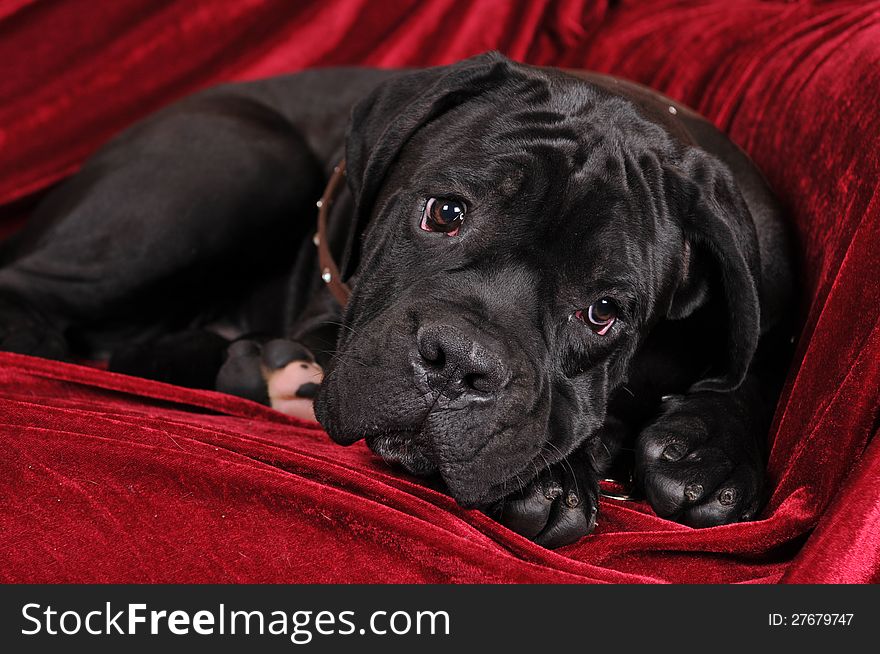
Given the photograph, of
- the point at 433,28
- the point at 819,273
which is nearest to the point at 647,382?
the point at 819,273

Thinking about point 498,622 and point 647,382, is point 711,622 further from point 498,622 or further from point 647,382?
point 647,382

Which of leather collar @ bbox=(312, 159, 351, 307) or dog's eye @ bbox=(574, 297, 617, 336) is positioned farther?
leather collar @ bbox=(312, 159, 351, 307)

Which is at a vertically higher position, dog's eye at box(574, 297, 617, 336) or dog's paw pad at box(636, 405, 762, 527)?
dog's eye at box(574, 297, 617, 336)

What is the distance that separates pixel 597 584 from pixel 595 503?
34 cm

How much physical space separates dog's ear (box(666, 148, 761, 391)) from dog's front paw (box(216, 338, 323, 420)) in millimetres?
987

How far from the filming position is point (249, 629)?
4.84 ft

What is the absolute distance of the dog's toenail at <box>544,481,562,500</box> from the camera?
1.83 m

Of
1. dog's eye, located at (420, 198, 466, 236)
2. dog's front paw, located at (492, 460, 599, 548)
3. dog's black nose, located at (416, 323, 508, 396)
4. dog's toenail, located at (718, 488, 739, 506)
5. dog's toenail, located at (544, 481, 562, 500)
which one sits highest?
dog's eye, located at (420, 198, 466, 236)

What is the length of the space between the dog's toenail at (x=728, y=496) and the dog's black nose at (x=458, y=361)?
1.77 feet

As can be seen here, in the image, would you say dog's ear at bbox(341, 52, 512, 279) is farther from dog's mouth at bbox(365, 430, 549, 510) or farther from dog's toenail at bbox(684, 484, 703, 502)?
dog's toenail at bbox(684, 484, 703, 502)

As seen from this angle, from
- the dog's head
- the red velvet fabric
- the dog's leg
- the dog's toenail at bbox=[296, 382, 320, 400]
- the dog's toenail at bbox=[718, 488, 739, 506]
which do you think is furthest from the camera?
the dog's leg

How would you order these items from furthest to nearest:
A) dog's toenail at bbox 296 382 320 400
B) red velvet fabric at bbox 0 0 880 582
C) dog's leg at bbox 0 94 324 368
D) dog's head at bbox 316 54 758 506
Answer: dog's leg at bbox 0 94 324 368 → dog's toenail at bbox 296 382 320 400 → dog's head at bbox 316 54 758 506 → red velvet fabric at bbox 0 0 880 582

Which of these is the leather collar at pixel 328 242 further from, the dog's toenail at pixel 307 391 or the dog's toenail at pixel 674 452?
the dog's toenail at pixel 674 452

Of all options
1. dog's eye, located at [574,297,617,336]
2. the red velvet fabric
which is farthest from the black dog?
the red velvet fabric
